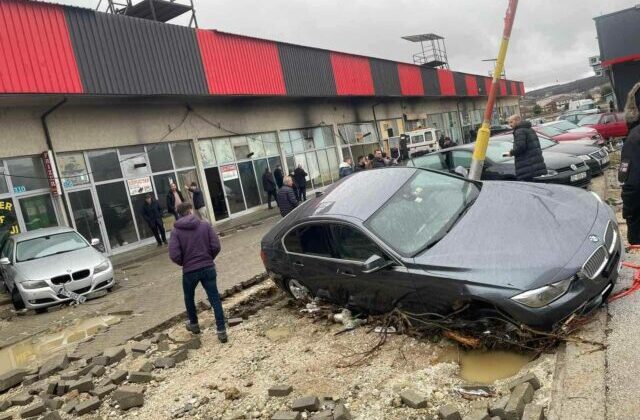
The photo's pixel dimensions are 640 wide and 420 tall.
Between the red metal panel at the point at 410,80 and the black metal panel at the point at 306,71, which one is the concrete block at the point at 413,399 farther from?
the red metal panel at the point at 410,80

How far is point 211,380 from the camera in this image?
4.73m

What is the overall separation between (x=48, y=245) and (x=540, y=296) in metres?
9.22

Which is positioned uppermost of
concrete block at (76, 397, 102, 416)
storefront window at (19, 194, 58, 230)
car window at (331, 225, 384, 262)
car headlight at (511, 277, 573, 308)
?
storefront window at (19, 194, 58, 230)

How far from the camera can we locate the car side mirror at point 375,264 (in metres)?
4.54

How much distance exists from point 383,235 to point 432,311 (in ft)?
2.83

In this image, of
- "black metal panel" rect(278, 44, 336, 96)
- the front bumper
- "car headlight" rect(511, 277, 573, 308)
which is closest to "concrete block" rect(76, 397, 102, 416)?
"car headlight" rect(511, 277, 573, 308)

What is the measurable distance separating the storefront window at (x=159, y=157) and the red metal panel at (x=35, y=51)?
3430mm

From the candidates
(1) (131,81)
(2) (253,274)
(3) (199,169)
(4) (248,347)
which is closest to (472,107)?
(3) (199,169)

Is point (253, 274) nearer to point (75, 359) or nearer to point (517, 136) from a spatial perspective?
point (75, 359)

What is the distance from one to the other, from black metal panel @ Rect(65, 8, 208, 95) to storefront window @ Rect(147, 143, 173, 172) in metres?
1.97

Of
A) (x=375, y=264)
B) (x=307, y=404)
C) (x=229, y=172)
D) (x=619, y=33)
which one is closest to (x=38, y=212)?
(x=229, y=172)

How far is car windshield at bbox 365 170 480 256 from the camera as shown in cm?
475

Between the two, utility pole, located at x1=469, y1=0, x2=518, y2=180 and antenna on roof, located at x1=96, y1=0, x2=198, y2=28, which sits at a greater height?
antenna on roof, located at x1=96, y1=0, x2=198, y2=28

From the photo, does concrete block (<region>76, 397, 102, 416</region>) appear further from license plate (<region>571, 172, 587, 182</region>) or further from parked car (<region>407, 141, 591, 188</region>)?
license plate (<region>571, 172, 587, 182</region>)
